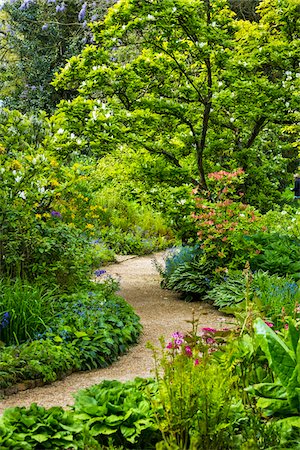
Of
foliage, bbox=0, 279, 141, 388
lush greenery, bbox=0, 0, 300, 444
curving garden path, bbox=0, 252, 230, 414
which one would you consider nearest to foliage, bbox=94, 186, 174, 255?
lush greenery, bbox=0, 0, 300, 444

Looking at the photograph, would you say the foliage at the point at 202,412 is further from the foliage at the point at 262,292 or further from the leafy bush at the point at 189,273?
the leafy bush at the point at 189,273

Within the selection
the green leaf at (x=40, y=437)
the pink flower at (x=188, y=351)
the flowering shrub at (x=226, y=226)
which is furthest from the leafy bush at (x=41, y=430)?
the flowering shrub at (x=226, y=226)

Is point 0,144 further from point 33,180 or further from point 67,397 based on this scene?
point 67,397

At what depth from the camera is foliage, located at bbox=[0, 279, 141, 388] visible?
179 inches

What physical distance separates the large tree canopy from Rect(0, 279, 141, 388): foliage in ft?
6.88

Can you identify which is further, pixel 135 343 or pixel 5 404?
pixel 135 343

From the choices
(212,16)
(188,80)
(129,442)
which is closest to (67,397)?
(129,442)

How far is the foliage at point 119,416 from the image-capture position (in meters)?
2.95

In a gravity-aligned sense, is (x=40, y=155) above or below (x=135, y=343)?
above

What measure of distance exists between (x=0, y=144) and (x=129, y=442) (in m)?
3.62

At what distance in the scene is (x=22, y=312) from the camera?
505 cm

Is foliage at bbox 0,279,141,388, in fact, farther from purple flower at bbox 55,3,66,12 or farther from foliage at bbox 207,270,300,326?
purple flower at bbox 55,3,66,12

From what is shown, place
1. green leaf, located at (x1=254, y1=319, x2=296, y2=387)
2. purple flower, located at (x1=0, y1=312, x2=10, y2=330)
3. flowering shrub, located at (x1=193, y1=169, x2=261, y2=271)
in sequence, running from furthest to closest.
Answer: flowering shrub, located at (x1=193, y1=169, x2=261, y2=271) < purple flower, located at (x1=0, y1=312, x2=10, y2=330) < green leaf, located at (x1=254, y1=319, x2=296, y2=387)

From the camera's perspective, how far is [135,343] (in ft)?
18.6
